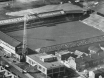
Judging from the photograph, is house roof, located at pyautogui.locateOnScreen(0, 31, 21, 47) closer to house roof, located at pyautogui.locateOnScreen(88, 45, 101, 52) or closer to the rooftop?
the rooftop

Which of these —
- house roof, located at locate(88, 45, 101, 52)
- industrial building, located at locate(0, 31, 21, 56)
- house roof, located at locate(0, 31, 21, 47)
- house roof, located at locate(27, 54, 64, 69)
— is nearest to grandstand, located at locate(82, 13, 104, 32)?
house roof, located at locate(88, 45, 101, 52)

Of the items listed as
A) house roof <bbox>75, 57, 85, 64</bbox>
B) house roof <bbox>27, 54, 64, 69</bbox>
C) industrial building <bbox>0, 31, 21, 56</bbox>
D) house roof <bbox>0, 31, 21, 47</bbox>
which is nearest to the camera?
house roof <bbox>27, 54, 64, 69</bbox>

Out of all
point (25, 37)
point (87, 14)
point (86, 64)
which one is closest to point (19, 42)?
point (25, 37)

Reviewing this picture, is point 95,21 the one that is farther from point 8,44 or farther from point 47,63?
point 47,63

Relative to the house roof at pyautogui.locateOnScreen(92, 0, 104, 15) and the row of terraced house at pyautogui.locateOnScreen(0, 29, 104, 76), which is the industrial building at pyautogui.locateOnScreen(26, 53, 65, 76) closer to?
the row of terraced house at pyautogui.locateOnScreen(0, 29, 104, 76)

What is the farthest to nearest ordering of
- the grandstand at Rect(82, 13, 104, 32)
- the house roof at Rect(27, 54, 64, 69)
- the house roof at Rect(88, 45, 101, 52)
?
1. the grandstand at Rect(82, 13, 104, 32)
2. the house roof at Rect(88, 45, 101, 52)
3. the house roof at Rect(27, 54, 64, 69)

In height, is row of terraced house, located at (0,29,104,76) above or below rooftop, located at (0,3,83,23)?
below

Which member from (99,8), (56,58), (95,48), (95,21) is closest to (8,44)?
(56,58)

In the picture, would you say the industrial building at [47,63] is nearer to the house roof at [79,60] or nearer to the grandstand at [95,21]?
the house roof at [79,60]

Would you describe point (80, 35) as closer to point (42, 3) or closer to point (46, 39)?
point (46, 39)

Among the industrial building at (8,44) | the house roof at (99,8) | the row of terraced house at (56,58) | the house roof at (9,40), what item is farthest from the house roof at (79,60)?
the house roof at (99,8)

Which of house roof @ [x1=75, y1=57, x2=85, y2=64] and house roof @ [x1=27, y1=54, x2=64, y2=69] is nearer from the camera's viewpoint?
house roof @ [x1=27, y1=54, x2=64, y2=69]
